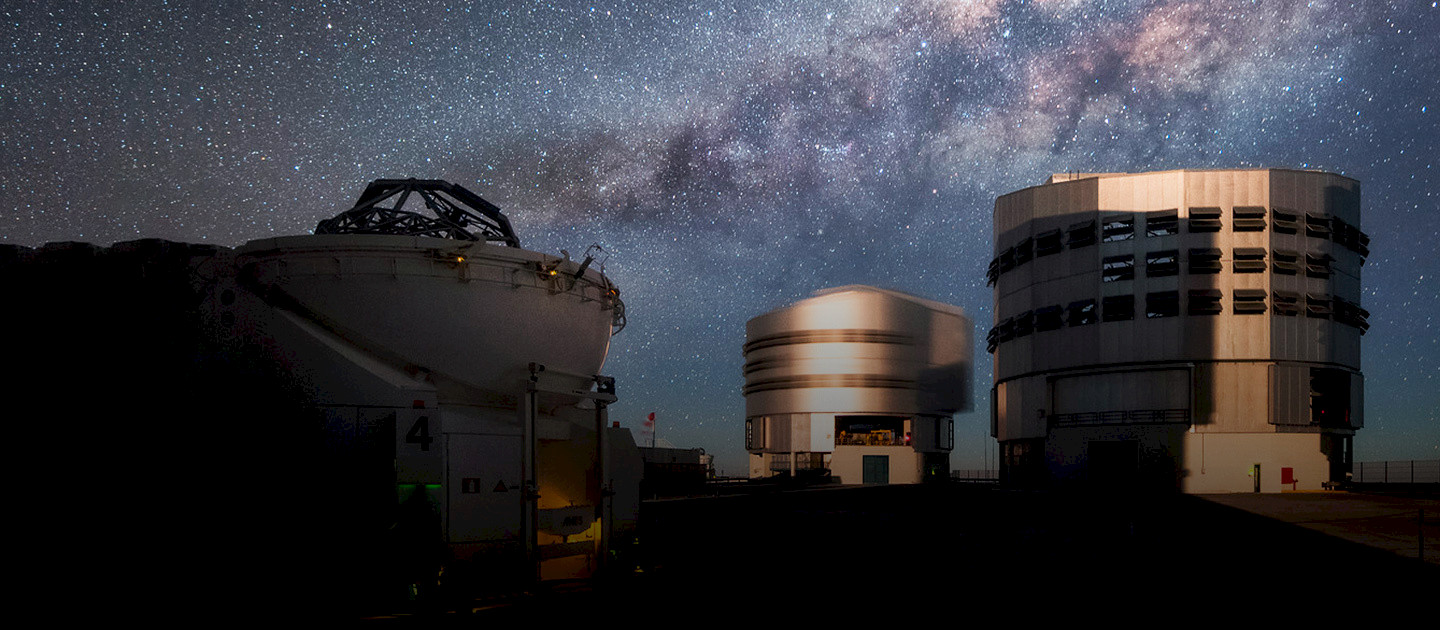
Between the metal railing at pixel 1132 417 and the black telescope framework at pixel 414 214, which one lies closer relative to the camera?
the black telescope framework at pixel 414 214

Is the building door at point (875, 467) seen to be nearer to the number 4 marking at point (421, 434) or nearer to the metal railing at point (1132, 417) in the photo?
the metal railing at point (1132, 417)

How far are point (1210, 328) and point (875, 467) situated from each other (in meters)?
32.4

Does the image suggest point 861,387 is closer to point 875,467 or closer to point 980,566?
point 875,467

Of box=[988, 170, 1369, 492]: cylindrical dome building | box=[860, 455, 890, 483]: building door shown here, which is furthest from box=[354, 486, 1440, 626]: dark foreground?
box=[860, 455, 890, 483]: building door

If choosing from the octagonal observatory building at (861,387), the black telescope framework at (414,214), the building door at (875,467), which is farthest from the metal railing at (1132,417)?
the black telescope framework at (414,214)

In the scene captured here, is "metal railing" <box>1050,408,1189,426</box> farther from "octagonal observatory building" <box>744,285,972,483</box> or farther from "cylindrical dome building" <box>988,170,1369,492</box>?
"octagonal observatory building" <box>744,285,972,483</box>

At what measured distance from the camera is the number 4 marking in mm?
14341

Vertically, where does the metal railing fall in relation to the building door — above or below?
above

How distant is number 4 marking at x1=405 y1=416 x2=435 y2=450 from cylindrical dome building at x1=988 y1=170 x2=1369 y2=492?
46759mm

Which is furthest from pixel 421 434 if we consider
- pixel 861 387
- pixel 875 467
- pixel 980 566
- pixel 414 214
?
pixel 875 467

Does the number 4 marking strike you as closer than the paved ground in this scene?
Yes

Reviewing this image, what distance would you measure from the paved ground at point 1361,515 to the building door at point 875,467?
3198 cm

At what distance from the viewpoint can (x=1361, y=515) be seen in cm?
3469

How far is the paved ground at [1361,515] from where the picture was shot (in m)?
25.0
